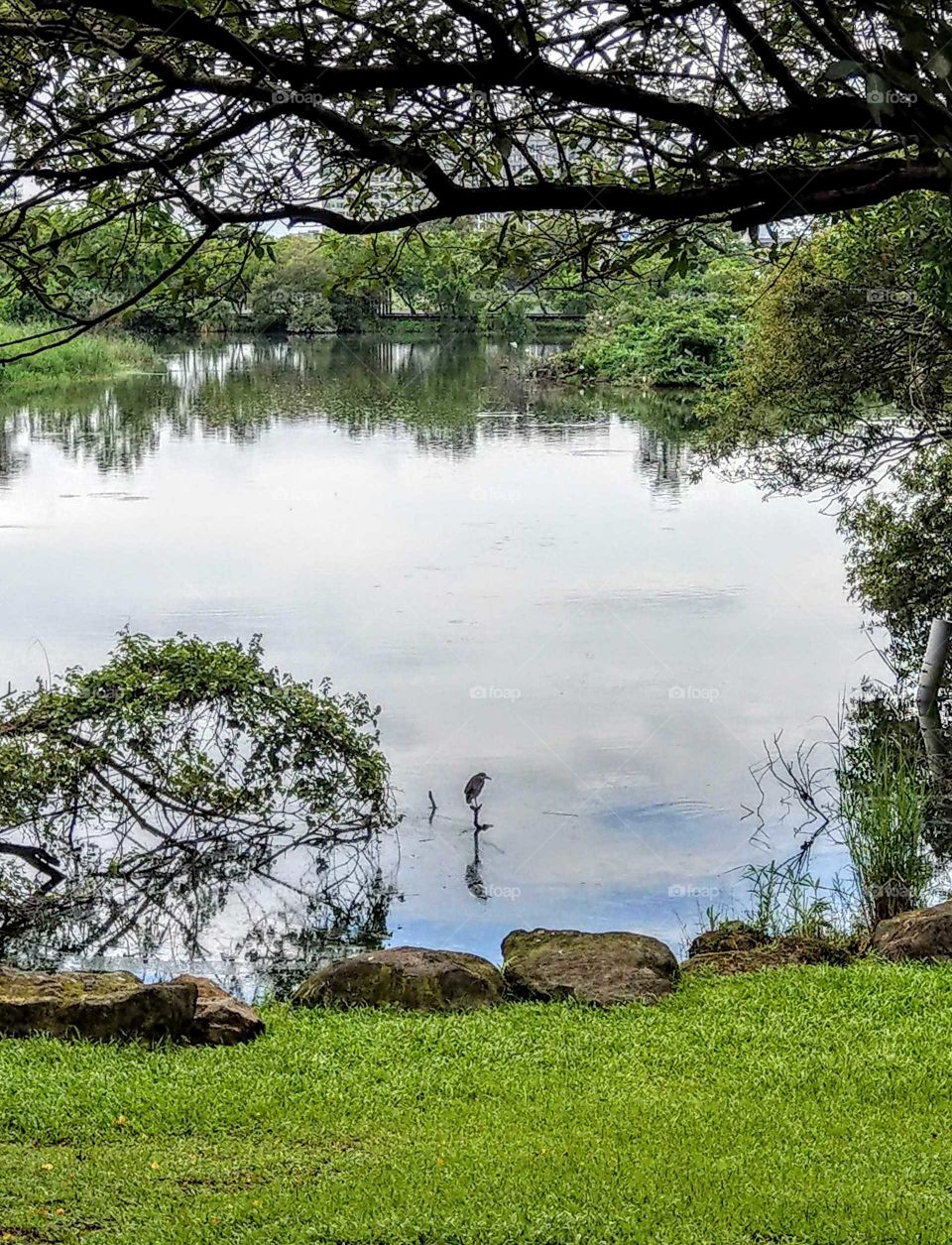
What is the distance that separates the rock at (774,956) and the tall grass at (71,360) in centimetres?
2899

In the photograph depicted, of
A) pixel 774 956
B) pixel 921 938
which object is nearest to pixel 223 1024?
pixel 774 956

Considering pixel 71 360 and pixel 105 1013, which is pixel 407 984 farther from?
pixel 71 360

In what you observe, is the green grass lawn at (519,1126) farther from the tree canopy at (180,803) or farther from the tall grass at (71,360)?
the tall grass at (71,360)

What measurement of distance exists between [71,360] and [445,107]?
1472 inches

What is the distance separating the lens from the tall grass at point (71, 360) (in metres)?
34.8

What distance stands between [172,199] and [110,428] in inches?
1030

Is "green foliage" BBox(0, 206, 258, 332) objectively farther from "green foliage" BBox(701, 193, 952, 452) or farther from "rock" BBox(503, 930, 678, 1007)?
"green foliage" BBox(701, 193, 952, 452)

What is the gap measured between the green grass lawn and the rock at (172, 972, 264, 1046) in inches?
4.3

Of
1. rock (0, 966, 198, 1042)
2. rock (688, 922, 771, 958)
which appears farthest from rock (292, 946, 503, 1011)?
rock (688, 922, 771, 958)

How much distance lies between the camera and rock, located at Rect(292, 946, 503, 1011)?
18.6ft

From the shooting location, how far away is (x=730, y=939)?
6.77 metres

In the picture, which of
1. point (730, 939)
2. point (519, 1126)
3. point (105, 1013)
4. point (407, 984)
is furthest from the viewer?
point (730, 939)

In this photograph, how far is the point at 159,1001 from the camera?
17.0 feet

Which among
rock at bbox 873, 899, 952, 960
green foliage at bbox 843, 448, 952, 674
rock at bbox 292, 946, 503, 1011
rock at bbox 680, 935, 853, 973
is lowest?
rock at bbox 680, 935, 853, 973
